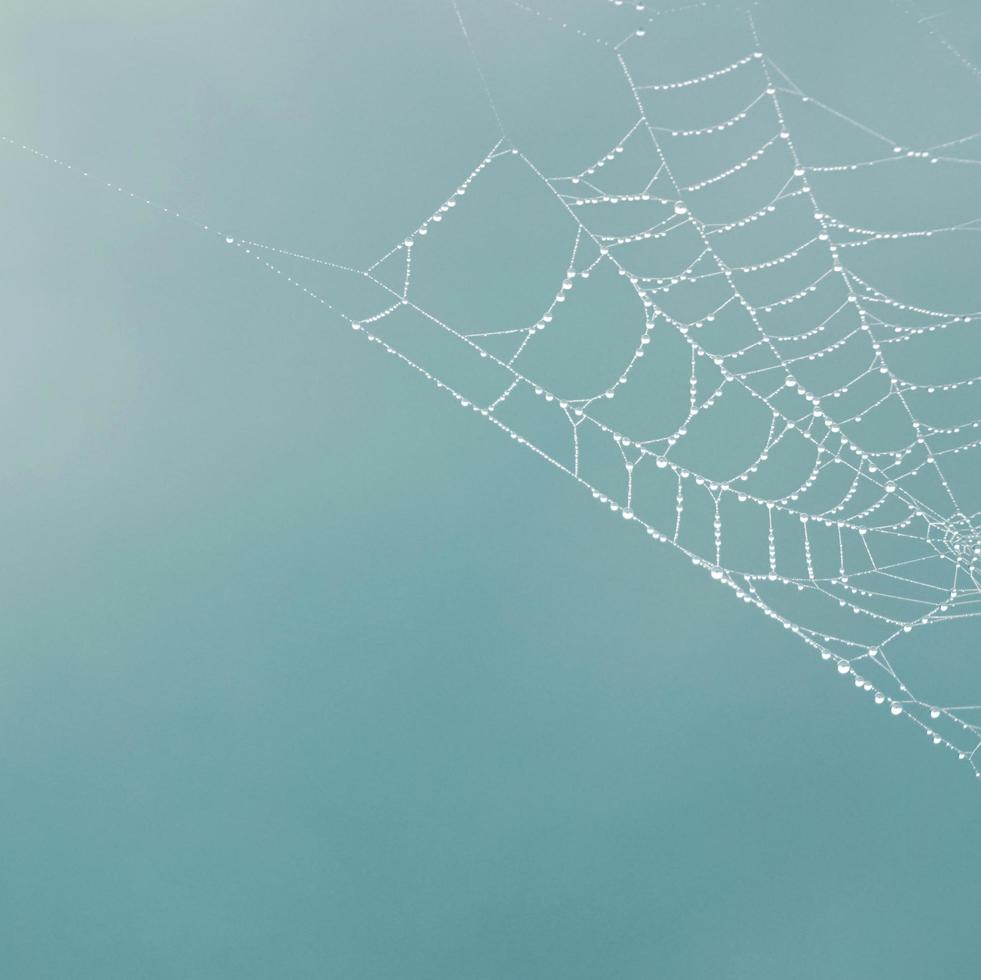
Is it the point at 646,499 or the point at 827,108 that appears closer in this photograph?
the point at 827,108

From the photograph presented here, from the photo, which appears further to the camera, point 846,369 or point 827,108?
point 846,369

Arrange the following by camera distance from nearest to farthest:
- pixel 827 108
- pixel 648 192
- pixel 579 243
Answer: pixel 827 108 < pixel 648 192 < pixel 579 243

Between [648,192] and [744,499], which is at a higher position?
[648,192]

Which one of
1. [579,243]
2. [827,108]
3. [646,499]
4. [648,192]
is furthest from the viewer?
[646,499]

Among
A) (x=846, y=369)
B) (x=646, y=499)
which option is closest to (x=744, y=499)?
(x=646, y=499)

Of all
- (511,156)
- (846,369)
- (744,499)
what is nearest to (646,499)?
(744,499)

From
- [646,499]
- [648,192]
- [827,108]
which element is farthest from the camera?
[646,499]

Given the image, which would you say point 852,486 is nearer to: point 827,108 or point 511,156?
point 827,108

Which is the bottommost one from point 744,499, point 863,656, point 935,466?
point 863,656

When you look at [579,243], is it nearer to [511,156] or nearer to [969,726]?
[511,156]
